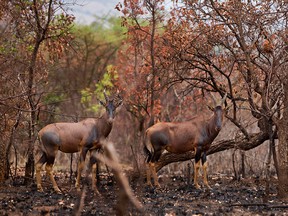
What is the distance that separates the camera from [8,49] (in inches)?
537

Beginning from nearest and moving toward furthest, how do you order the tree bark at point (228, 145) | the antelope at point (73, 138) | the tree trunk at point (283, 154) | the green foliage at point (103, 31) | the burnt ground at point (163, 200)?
the burnt ground at point (163, 200) < the tree trunk at point (283, 154) < the antelope at point (73, 138) < the tree bark at point (228, 145) < the green foliage at point (103, 31)

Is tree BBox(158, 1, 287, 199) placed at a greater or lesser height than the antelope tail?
greater

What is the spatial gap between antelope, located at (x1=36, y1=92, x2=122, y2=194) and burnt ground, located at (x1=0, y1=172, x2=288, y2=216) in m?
0.64

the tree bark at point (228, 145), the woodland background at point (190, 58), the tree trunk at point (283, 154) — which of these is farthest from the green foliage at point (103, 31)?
the tree trunk at point (283, 154)

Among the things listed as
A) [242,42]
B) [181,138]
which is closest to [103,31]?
[181,138]

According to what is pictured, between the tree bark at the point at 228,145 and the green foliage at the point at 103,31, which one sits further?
the green foliage at the point at 103,31

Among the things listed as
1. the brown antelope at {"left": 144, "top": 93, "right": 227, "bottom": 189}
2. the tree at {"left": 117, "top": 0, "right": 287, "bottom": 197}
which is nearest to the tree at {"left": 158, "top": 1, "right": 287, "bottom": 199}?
the tree at {"left": 117, "top": 0, "right": 287, "bottom": 197}

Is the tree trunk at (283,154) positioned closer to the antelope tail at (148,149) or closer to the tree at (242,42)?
the tree at (242,42)

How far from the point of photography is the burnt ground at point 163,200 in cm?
1009

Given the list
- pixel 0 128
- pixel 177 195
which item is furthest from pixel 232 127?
pixel 0 128

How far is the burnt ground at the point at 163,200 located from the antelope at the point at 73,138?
64cm

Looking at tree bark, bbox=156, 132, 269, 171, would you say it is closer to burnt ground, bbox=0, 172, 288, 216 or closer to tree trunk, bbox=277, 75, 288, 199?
burnt ground, bbox=0, 172, 288, 216

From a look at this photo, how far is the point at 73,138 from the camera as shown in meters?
13.0

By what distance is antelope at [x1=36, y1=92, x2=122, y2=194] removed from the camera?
1273 centimetres
